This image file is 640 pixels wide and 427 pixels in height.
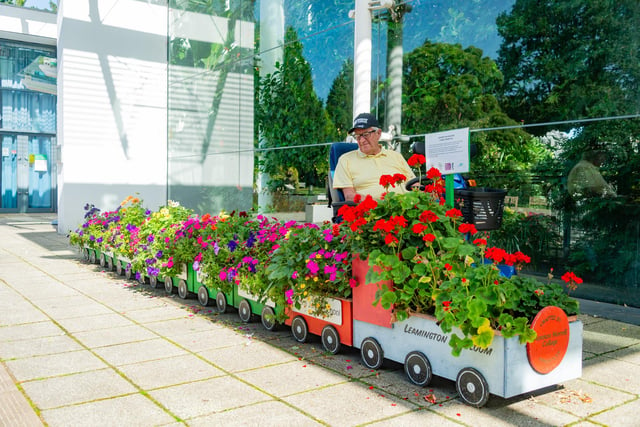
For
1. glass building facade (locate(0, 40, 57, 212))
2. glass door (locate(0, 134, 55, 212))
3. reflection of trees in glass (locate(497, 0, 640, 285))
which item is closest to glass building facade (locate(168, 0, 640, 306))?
reflection of trees in glass (locate(497, 0, 640, 285))

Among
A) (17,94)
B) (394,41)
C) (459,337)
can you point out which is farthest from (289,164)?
(17,94)

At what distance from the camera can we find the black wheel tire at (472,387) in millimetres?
2686

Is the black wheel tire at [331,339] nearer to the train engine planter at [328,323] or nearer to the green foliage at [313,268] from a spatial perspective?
the train engine planter at [328,323]

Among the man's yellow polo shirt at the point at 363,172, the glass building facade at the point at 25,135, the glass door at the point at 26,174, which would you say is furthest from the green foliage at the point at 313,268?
the glass door at the point at 26,174

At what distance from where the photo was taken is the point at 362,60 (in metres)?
6.65

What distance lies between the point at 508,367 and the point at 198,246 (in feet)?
10.2

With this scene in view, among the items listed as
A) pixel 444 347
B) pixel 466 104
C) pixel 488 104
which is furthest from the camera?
pixel 466 104

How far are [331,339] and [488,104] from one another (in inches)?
127

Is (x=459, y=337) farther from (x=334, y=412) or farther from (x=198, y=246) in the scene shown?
(x=198, y=246)

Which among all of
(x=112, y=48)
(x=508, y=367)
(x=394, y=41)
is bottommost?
(x=508, y=367)

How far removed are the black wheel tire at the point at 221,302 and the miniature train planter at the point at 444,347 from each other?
99cm

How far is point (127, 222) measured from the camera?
691 cm

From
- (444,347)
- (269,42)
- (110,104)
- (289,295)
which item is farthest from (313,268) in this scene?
(110,104)

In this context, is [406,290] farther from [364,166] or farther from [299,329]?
[364,166]
